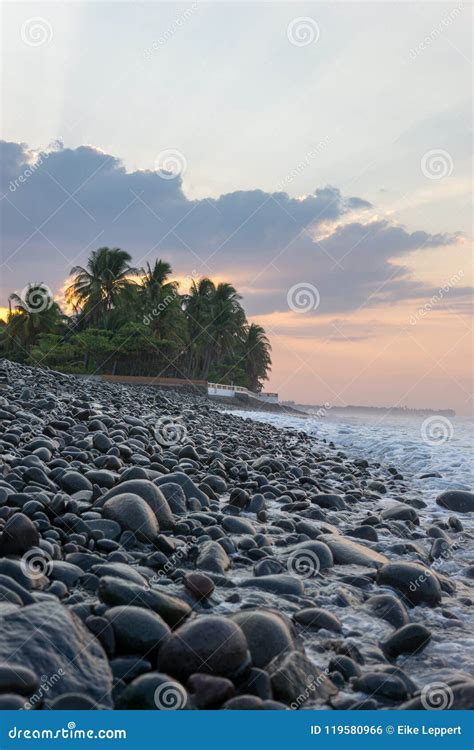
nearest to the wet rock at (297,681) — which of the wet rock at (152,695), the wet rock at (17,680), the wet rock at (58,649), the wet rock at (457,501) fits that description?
the wet rock at (152,695)

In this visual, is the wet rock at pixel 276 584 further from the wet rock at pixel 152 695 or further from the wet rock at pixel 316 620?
the wet rock at pixel 152 695

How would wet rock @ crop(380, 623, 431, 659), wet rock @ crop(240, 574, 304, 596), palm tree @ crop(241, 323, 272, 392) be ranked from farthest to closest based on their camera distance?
palm tree @ crop(241, 323, 272, 392), wet rock @ crop(240, 574, 304, 596), wet rock @ crop(380, 623, 431, 659)

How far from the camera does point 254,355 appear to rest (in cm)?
6575

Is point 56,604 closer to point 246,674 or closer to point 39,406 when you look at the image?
point 246,674

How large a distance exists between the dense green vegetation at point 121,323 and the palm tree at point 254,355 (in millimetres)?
9755

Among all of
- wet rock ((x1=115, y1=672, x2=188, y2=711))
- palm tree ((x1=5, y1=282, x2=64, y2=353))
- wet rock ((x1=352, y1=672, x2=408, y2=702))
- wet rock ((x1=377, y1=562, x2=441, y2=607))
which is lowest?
wet rock ((x1=352, y1=672, x2=408, y2=702))

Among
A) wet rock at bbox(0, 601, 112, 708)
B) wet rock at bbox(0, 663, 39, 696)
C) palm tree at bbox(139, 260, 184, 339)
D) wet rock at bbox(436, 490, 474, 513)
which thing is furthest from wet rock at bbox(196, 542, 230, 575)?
palm tree at bbox(139, 260, 184, 339)

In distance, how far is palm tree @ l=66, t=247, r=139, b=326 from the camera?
4609 centimetres

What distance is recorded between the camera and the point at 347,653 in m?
2.82

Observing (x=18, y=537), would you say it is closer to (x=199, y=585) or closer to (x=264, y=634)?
(x=199, y=585)

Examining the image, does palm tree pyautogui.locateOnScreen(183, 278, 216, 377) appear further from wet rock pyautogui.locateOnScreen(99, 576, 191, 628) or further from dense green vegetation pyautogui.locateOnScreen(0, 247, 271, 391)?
wet rock pyautogui.locateOnScreen(99, 576, 191, 628)

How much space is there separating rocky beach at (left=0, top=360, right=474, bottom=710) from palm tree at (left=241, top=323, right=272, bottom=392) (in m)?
58.0

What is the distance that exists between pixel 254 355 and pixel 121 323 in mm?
21140

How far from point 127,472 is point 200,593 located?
1859 mm
